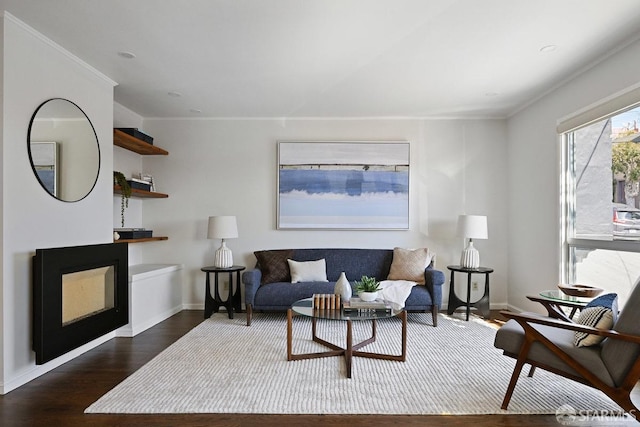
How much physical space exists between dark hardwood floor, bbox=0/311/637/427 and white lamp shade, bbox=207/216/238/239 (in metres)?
1.80

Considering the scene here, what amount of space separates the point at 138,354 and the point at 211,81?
264 centimetres

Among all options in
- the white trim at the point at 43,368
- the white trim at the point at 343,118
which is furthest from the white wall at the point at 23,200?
the white trim at the point at 343,118

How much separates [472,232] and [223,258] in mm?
3026

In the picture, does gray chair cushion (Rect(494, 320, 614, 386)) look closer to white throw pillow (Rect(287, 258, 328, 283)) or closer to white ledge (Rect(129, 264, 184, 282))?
white throw pillow (Rect(287, 258, 328, 283))

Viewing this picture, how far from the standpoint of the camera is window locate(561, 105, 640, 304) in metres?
2.97

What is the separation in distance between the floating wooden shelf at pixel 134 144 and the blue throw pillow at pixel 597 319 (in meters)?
4.35

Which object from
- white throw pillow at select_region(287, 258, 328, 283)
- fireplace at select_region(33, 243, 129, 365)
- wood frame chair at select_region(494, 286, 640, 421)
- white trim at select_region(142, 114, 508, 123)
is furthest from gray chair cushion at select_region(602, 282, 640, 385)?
fireplace at select_region(33, 243, 129, 365)

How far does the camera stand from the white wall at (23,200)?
2570mm

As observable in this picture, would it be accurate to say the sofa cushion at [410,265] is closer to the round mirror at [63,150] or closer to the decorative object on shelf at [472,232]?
the decorative object on shelf at [472,232]

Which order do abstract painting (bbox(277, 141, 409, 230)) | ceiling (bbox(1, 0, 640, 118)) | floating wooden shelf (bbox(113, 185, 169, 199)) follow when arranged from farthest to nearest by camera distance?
1. abstract painting (bbox(277, 141, 409, 230))
2. floating wooden shelf (bbox(113, 185, 169, 199))
3. ceiling (bbox(1, 0, 640, 118))

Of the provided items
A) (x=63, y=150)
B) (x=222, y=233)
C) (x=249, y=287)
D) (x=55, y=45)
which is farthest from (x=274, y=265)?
(x=55, y=45)

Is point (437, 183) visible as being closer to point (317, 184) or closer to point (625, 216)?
point (317, 184)

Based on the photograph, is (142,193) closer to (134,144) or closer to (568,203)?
(134,144)

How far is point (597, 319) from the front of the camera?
6.99 ft
